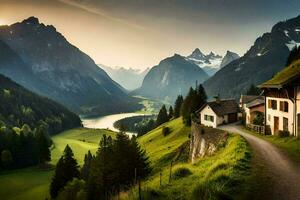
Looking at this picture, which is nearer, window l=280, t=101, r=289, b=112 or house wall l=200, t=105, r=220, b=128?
window l=280, t=101, r=289, b=112

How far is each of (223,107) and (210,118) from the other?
172 inches

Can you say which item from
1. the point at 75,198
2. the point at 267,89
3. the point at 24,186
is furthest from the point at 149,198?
the point at 24,186

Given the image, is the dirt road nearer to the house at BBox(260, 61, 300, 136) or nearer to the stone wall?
the stone wall

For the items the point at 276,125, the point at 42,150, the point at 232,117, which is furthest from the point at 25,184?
the point at 276,125

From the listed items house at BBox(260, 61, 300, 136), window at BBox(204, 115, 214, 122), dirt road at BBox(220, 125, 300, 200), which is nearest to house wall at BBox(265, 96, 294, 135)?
house at BBox(260, 61, 300, 136)

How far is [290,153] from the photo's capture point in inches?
1374

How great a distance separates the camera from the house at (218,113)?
8050cm

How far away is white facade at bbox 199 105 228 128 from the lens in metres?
80.2

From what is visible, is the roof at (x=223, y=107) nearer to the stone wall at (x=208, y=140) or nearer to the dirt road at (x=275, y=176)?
the stone wall at (x=208, y=140)

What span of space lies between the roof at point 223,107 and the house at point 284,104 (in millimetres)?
25285

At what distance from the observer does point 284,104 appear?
4897 cm

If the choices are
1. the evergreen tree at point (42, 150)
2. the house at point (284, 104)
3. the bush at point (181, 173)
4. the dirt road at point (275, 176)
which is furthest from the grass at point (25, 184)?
the dirt road at point (275, 176)

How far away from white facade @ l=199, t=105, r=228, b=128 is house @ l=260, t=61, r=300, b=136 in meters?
24.4

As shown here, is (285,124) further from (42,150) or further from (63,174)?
(42,150)
